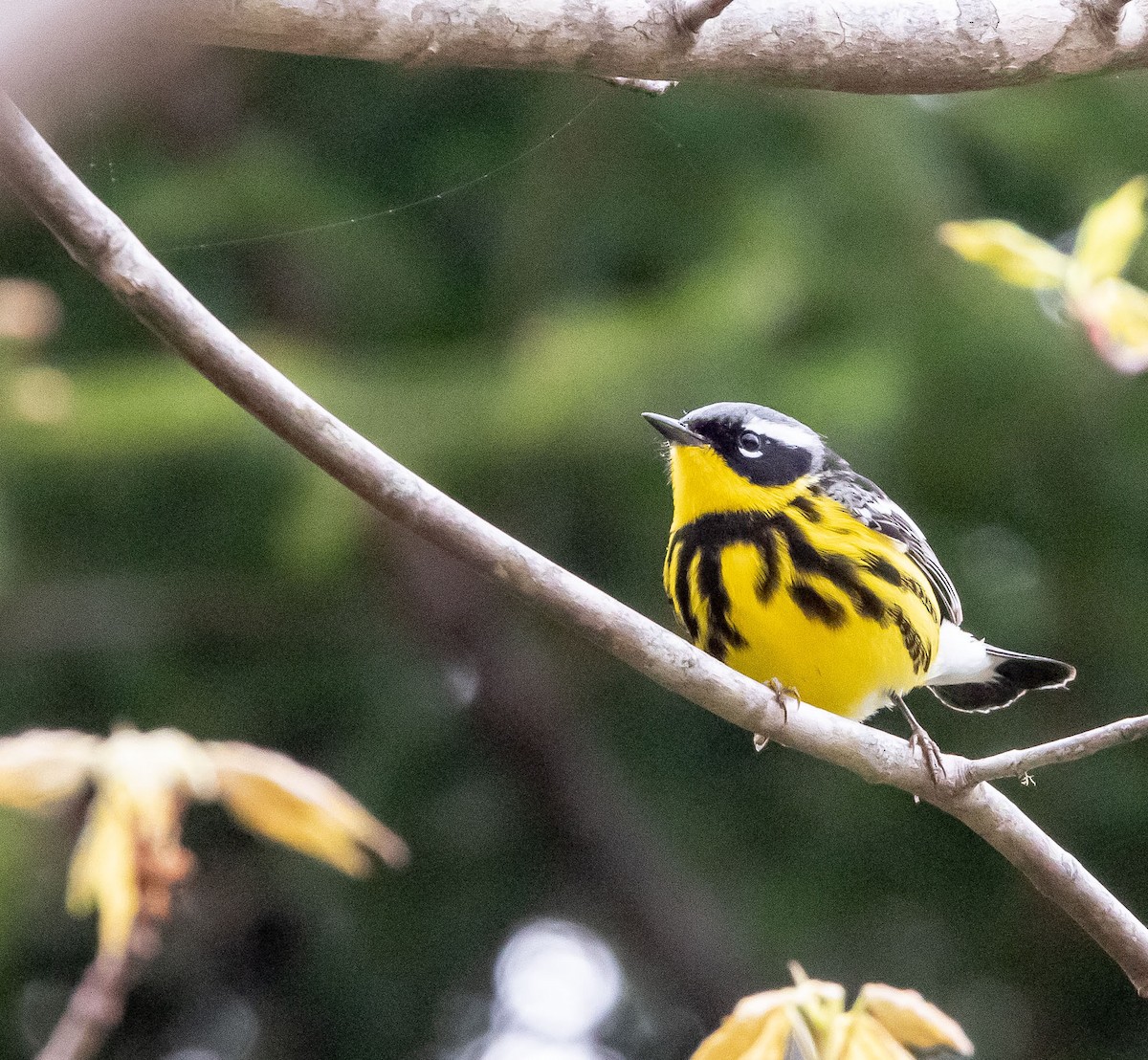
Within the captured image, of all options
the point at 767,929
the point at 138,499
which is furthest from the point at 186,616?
the point at 767,929

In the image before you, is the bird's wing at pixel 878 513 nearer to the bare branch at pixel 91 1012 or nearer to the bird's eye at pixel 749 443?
the bird's eye at pixel 749 443

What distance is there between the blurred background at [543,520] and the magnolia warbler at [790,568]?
262 mm

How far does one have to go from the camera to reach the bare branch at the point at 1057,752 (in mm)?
1400

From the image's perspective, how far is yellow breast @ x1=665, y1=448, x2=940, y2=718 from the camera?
234 centimetres

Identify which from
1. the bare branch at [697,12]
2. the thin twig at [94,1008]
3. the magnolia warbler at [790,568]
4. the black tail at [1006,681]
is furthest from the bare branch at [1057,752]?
the black tail at [1006,681]

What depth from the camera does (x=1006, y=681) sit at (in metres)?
2.76

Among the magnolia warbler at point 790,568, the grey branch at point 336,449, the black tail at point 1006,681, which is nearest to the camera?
the grey branch at point 336,449

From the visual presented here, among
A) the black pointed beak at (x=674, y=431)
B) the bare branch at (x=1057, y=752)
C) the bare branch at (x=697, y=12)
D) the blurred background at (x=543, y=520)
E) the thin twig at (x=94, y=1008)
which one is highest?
the bare branch at (x=697, y=12)

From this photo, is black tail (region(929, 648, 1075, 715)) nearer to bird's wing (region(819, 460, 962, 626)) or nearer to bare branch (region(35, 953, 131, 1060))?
bird's wing (region(819, 460, 962, 626))

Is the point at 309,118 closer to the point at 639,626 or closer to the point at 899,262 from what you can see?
the point at 899,262

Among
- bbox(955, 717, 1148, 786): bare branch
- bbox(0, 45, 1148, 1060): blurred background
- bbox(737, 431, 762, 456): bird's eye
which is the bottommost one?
bbox(0, 45, 1148, 1060): blurred background

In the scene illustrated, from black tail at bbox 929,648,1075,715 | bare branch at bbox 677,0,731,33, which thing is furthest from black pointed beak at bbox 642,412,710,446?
bare branch at bbox 677,0,731,33

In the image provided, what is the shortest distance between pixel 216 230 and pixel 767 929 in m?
1.97

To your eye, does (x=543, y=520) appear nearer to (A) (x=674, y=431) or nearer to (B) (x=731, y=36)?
(A) (x=674, y=431)
